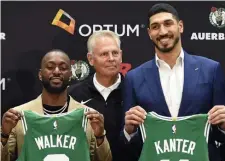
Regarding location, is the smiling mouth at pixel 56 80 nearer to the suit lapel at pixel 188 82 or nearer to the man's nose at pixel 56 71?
the man's nose at pixel 56 71

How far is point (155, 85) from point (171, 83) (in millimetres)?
63

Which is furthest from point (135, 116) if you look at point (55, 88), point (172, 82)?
point (55, 88)

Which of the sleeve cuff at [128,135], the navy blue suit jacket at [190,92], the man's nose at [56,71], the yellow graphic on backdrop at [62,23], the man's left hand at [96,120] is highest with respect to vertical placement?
the yellow graphic on backdrop at [62,23]

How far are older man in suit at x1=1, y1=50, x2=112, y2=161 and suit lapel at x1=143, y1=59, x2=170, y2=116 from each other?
0.82ft

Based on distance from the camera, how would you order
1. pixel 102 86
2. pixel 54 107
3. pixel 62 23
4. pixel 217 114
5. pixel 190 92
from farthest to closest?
pixel 62 23, pixel 102 86, pixel 54 107, pixel 190 92, pixel 217 114

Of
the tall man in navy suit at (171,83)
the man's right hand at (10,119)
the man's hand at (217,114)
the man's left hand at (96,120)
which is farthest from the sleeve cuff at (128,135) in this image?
the man's right hand at (10,119)

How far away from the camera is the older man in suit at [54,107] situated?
76.5 inches

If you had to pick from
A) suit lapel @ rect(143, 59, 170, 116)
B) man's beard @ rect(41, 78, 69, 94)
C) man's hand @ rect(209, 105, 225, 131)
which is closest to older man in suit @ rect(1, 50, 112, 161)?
man's beard @ rect(41, 78, 69, 94)

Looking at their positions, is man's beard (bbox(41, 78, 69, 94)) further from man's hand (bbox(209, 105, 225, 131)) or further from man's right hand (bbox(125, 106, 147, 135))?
man's hand (bbox(209, 105, 225, 131))

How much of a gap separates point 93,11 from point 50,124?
83 cm

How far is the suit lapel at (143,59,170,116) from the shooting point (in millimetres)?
1980

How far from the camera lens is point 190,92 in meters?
1.97

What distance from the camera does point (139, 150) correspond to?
6.72 feet

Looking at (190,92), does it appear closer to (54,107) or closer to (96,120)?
(96,120)
